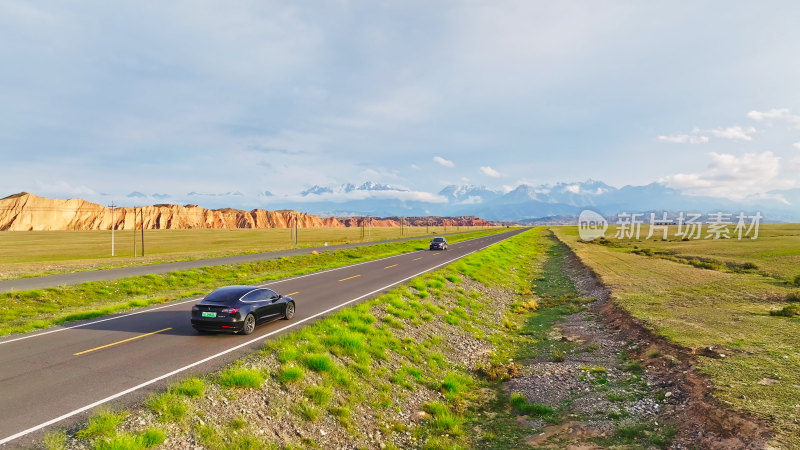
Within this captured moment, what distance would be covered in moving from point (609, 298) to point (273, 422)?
23.3m

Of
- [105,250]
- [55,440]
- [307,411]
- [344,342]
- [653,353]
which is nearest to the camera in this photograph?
[55,440]

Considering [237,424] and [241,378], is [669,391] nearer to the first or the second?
[237,424]

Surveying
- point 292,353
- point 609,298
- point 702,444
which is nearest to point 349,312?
point 292,353

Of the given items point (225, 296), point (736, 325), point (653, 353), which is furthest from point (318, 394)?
point (736, 325)

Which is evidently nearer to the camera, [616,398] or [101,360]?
[101,360]

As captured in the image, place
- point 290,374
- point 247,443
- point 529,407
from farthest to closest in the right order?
point 529,407
point 290,374
point 247,443

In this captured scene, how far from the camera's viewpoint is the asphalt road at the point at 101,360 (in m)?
8.94

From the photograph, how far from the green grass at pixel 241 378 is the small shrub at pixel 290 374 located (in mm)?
500

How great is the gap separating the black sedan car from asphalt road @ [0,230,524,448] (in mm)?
444

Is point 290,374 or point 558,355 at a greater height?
point 290,374

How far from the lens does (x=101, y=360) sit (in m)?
12.2

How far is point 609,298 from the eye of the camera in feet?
86.2

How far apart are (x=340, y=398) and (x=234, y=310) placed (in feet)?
19.0

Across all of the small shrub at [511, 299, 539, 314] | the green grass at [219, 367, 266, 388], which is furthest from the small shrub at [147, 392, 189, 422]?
the small shrub at [511, 299, 539, 314]
